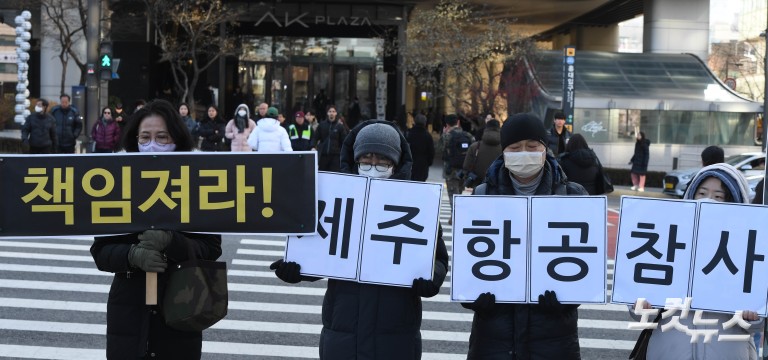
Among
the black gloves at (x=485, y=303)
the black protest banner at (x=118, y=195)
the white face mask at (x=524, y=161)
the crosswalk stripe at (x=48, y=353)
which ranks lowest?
the crosswalk stripe at (x=48, y=353)

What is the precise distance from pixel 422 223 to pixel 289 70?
51.4m

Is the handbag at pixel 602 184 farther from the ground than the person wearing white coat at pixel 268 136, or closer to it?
closer to it

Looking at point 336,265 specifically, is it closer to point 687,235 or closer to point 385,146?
point 385,146

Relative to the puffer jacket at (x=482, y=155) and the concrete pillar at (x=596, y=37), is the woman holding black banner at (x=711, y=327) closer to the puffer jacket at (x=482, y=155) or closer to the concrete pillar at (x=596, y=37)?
the puffer jacket at (x=482, y=155)

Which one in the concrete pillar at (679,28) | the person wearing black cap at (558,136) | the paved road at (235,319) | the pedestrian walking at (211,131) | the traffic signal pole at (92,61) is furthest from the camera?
the concrete pillar at (679,28)

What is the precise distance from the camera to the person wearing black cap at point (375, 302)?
452 cm

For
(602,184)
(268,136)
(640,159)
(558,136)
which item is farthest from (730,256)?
(640,159)

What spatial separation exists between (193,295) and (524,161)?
1628mm

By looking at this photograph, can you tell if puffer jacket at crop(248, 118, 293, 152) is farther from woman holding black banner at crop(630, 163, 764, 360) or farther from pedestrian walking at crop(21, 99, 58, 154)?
woman holding black banner at crop(630, 163, 764, 360)

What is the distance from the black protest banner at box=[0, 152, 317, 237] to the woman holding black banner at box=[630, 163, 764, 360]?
172 centimetres

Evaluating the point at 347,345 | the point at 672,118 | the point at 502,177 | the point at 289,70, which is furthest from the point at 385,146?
the point at 289,70

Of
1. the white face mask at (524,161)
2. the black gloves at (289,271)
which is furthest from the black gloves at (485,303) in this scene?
the black gloves at (289,271)

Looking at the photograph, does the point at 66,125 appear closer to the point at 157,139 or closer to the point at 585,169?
the point at 585,169

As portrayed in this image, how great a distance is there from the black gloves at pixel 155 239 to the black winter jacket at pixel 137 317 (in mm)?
36
